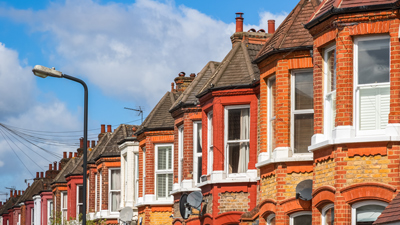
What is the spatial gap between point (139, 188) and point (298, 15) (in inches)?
579

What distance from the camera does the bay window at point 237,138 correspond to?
888 inches

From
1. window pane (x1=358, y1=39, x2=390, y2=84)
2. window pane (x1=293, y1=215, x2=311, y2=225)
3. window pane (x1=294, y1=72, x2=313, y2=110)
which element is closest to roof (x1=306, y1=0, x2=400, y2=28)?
window pane (x1=358, y1=39, x2=390, y2=84)

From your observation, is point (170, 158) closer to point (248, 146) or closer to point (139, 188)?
point (139, 188)

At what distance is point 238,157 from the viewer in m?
22.8

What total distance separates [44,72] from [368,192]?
10122mm

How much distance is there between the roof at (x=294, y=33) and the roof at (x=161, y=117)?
11182mm

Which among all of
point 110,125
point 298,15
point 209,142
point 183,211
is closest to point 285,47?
point 298,15

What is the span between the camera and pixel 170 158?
3047 cm

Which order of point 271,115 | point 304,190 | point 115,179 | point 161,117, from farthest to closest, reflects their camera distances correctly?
point 115,179 < point 161,117 < point 271,115 < point 304,190

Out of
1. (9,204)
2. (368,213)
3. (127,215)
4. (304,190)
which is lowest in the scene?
(127,215)

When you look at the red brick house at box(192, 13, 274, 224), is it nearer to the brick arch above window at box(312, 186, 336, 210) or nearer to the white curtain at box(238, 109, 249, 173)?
the white curtain at box(238, 109, 249, 173)

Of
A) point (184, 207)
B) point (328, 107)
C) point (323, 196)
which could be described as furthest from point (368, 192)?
point (184, 207)

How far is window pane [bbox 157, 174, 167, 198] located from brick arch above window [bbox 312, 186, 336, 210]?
14.7 meters

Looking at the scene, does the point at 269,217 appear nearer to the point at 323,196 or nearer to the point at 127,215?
the point at 323,196
